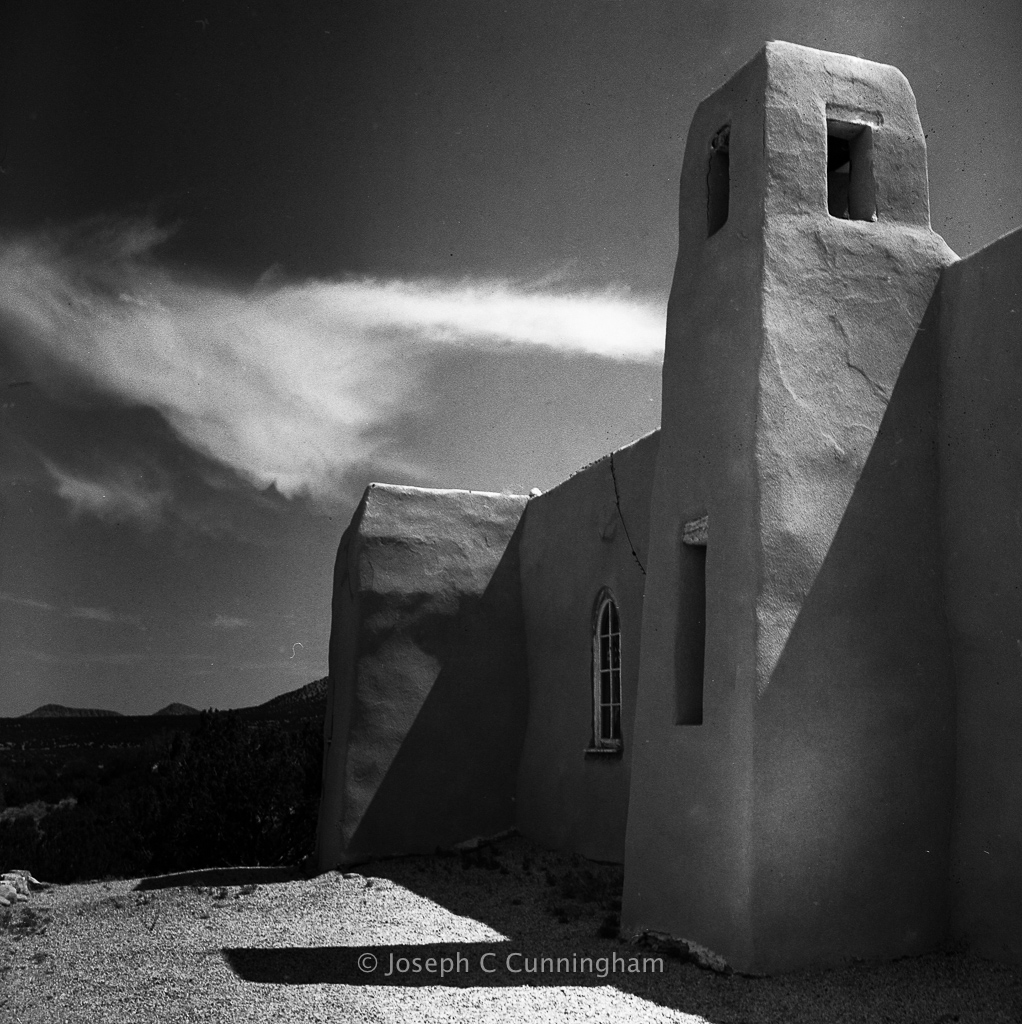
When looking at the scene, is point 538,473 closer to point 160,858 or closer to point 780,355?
point 160,858

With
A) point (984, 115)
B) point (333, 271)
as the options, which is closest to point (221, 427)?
point (333, 271)

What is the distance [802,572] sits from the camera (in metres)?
7.46

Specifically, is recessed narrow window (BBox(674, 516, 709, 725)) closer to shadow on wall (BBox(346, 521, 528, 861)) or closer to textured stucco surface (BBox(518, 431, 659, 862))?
textured stucco surface (BBox(518, 431, 659, 862))

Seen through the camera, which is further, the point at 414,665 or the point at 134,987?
the point at 414,665

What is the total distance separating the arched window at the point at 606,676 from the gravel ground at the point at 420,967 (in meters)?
1.30

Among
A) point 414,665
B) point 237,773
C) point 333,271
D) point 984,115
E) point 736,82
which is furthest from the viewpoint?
point 333,271

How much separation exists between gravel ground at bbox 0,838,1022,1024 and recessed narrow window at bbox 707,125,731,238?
5539 millimetres

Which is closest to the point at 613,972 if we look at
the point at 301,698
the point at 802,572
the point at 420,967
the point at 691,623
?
the point at 420,967

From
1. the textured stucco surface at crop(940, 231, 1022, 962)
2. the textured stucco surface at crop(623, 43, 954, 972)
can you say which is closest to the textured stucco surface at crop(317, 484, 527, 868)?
the textured stucco surface at crop(623, 43, 954, 972)

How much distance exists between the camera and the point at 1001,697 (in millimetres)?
7297

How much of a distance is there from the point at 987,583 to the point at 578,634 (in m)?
5.58

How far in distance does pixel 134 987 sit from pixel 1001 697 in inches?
238

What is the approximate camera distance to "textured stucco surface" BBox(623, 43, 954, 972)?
720 cm

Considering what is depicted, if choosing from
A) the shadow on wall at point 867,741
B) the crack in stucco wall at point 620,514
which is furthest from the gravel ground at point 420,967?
the crack in stucco wall at point 620,514
